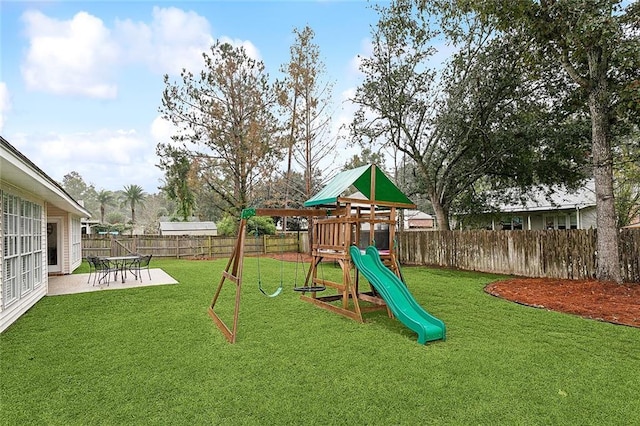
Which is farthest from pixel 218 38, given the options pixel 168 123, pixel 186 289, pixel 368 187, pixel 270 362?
pixel 270 362

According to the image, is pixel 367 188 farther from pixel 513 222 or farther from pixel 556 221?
pixel 513 222

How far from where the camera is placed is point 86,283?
31.3 feet

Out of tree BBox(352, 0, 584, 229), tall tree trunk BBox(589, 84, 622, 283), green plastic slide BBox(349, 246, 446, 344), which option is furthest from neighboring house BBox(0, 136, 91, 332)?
tree BBox(352, 0, 584, 229)

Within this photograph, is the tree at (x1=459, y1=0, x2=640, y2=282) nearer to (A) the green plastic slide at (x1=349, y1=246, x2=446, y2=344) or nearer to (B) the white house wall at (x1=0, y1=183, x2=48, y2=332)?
(A) the green plastic slide at (x1=349, y1=246, x2=446, y2=344)

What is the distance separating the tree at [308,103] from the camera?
17.7 m

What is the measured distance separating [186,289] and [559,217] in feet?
55.7

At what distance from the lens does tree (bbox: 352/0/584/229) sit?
1109 cm

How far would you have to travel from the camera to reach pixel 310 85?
17859mm

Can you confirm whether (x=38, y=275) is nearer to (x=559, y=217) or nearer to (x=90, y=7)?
(x=90, y=7)

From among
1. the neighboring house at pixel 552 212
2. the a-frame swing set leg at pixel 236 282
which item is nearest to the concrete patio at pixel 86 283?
the a-frame swing set leg at pixel 236 282

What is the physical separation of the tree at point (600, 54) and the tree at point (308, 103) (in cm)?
1012

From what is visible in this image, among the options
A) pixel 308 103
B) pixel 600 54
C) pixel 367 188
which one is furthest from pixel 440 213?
pixel 367 188

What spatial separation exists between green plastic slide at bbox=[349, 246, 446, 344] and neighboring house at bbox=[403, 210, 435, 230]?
2452cm

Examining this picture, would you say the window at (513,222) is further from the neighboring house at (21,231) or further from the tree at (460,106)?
the neighboring house at (21,231)
